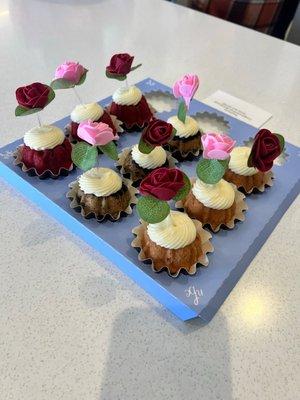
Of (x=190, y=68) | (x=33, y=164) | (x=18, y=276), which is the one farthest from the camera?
(x=190, y=68)

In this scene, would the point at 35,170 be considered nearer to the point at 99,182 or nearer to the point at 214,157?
the point at 99,182

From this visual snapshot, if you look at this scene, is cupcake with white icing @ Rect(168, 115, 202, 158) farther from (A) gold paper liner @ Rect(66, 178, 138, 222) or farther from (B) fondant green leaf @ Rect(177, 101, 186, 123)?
(A) gold paper liner @ Rect(66, 178, 138, 222)

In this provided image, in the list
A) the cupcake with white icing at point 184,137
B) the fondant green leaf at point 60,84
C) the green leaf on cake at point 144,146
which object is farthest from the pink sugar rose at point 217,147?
the fondant green leaf at point 60,84

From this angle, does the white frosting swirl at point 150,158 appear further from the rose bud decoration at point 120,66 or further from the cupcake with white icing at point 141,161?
the rose bud decoration at point 120,66

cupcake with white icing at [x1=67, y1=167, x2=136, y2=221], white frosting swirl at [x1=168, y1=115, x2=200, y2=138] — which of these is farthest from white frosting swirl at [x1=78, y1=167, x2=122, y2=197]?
white frosting swirl at [x1=168, y1=115, x2=200, y2=138]

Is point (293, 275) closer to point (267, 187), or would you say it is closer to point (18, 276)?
point (267, 187)

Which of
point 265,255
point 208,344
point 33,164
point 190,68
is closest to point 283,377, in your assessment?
point 208,344
